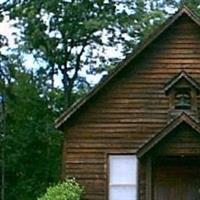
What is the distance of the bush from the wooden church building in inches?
20.0

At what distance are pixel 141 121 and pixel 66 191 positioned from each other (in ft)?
11.3

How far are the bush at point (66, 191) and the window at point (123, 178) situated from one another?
39.7 inches

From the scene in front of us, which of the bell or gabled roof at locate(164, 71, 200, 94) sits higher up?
gabled roof at locate(164, 71, 200, 94)

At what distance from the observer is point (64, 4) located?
40.7 metres

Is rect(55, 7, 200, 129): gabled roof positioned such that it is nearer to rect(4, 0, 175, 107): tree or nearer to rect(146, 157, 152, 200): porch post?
rect(146, 157, 152, 200): porch post

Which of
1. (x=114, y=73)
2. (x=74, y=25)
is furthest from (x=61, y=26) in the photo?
(x=114, y=73)

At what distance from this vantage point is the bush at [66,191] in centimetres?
2161

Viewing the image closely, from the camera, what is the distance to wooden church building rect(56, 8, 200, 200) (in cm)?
2367

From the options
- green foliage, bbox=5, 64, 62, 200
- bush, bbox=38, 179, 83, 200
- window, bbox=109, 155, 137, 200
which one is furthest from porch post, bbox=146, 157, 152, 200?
green foliage, bbox=5, 64, 62, 200

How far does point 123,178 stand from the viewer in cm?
2370

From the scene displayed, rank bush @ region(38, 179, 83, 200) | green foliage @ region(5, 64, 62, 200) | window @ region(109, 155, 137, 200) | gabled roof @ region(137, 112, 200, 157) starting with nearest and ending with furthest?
bush @ region(38, 179, 83, 200) < gabled roof @ region(137, 112, 200, 157) < window @ region(109, 155, 137, 200) < green foliage @ region(5, 64, 62, 200)

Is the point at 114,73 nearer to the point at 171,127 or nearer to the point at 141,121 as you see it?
the point at 141,121

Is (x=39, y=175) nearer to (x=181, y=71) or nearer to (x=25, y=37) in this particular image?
(x=25, y=37)

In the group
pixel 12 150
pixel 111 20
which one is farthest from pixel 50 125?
pixel 111 20
